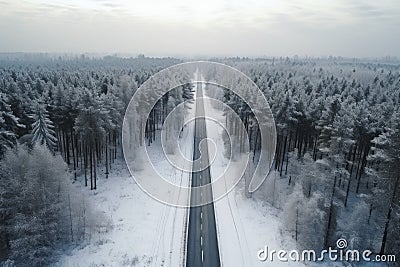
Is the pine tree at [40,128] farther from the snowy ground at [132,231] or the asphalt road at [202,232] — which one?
the asphalt road at [202,232]

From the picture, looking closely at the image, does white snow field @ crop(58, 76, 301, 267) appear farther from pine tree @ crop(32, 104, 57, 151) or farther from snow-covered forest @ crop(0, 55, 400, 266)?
pine tree @ crop(32, 104, 57, 151)

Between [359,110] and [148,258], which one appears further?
[359,110]

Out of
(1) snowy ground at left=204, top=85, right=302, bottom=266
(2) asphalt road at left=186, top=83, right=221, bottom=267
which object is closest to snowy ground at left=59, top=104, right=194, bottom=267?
(2) asphalt road at left=186, top=83, right=221, bottom=267

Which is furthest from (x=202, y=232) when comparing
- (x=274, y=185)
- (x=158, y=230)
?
(x=274, y=185)

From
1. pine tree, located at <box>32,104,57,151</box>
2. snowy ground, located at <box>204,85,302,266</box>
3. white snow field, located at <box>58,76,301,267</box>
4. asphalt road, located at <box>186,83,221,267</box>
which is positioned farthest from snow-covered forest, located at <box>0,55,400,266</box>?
asphalt road, located at <box>186,83,221,267</box>

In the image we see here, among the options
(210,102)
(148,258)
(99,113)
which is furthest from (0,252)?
(210,102)

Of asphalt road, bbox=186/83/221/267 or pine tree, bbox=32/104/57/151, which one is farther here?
pine tree, bbox=32/104/57/151

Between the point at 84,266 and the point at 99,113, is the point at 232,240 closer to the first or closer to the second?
the point at 84,266

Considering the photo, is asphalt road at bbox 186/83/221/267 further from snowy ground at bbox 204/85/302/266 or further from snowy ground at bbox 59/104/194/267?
snowy ground at bbox 59/104/194/267

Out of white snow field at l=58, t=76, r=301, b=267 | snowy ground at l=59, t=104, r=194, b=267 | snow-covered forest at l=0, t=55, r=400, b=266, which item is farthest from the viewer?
white snow field at l=58, t=76, r=301, b=267

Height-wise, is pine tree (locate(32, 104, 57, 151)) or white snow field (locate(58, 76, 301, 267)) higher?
pine tree (locate(32, 104, 57, 151))

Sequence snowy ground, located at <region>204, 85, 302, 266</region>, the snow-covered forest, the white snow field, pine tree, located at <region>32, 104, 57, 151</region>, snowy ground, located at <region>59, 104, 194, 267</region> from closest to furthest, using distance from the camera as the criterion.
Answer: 1. the snow-covered forest
2. snowy ground, located at <region>59, 104, 194, 267</region>
3. the white snow field
4. snowy ground, located at <region>204, 85, 302, 266</region>
5. pine tree, located at <region>32, 104, 57, 151</region>
